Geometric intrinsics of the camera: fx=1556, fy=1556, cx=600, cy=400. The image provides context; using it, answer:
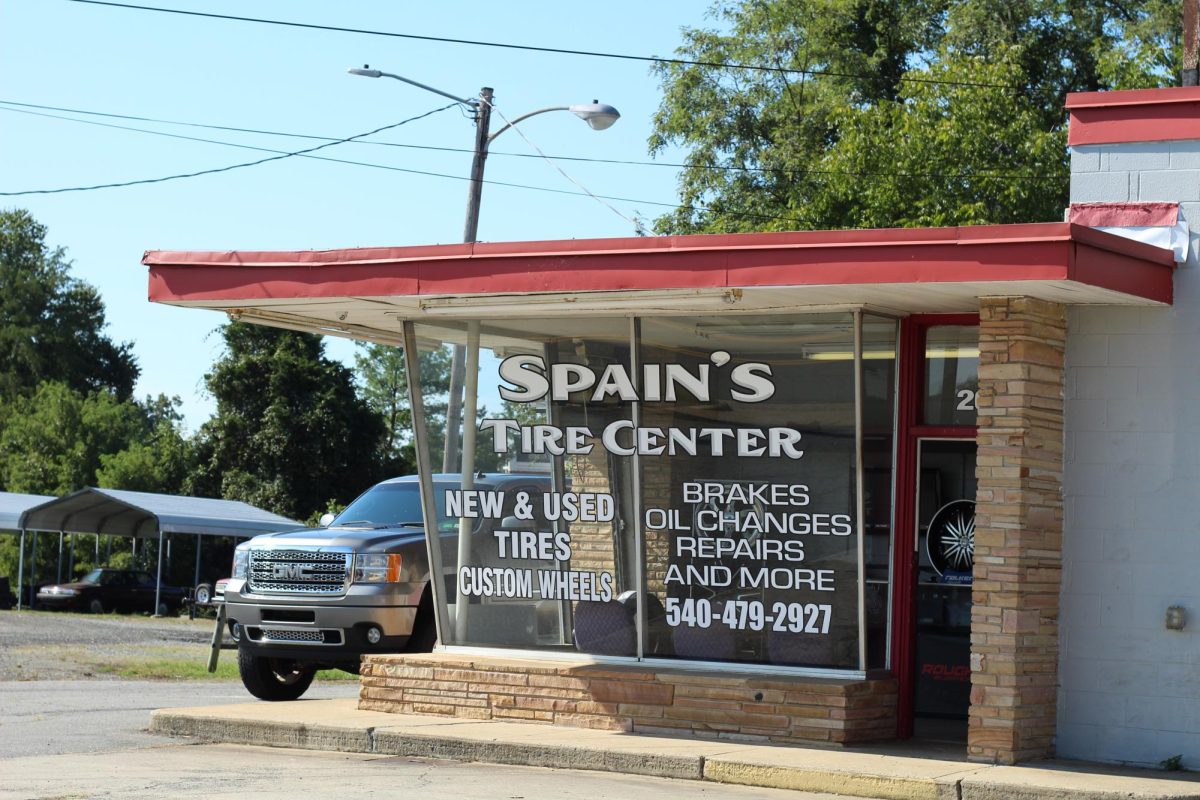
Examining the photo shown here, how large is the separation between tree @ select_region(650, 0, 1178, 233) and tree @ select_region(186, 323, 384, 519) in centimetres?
1803

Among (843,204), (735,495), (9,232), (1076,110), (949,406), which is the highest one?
(9,232)

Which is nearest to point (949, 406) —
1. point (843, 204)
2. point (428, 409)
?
point (428, 409)

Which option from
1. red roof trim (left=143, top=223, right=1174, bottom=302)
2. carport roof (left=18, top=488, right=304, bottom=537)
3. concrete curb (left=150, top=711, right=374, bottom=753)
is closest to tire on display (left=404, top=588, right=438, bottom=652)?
concrete curb (left=150, top=711, right=374, bottom=753)

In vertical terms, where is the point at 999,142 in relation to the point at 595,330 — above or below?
above

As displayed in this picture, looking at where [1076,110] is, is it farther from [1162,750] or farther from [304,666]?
[304,666]

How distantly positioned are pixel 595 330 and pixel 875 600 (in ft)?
10.2

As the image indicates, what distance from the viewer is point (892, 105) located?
34625mm

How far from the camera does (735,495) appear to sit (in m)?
12.1

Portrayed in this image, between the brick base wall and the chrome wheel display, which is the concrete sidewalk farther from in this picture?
the chrome wheel display

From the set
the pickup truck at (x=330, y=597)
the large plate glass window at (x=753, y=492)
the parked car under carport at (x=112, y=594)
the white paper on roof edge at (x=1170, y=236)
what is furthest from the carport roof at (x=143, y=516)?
the white paper on roof edge at (x=1170, y=236)

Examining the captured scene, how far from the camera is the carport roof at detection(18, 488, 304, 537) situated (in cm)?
Answer: 3938

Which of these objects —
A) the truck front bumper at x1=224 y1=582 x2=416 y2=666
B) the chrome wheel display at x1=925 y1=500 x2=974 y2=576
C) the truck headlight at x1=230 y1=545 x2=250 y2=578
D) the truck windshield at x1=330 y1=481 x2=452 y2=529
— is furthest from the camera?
the truck windshield at x1=330 y1=481 x2=452 y2=529

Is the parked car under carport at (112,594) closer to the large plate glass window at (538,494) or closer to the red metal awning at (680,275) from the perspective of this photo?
the large plate glass window at (538,494)

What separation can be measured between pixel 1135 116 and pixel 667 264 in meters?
3.66
